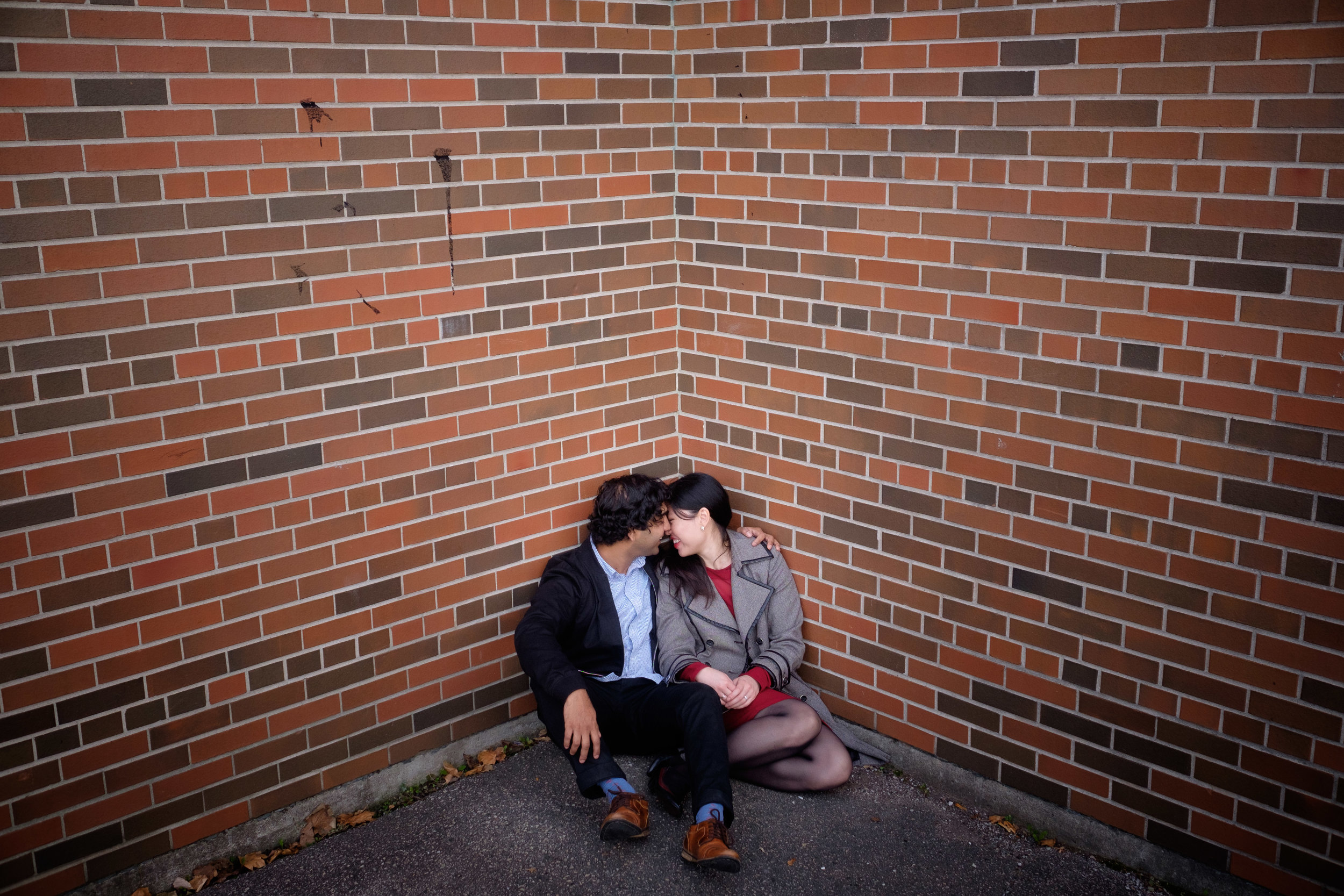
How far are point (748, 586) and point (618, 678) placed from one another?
0.70m

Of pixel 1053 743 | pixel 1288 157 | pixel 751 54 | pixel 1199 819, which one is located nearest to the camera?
pixel 1288 157

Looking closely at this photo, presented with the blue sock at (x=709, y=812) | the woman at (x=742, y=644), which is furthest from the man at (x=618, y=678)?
the woman at (x=742, y=644)

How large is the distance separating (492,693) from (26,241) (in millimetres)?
2570

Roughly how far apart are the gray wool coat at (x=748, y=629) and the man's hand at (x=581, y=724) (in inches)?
20.5

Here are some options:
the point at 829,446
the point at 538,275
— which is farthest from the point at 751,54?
the point at 829,446

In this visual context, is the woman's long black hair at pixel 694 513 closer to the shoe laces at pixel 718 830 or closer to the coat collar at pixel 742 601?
the coat collar at pixel 742 601

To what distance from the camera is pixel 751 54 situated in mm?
4473

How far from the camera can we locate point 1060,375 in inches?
145

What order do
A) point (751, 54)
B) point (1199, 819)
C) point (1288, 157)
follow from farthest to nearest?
1. point (751, 54)
2. point (1199, 819)
3. point (1288, 157)

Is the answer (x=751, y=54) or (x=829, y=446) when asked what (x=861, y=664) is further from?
(x=751, y=54)

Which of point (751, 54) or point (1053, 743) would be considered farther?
point (751, 54)

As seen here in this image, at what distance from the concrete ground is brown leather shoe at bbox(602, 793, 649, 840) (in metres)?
0.11

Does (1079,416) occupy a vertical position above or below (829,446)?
above

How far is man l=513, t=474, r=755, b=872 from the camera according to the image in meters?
3.90
